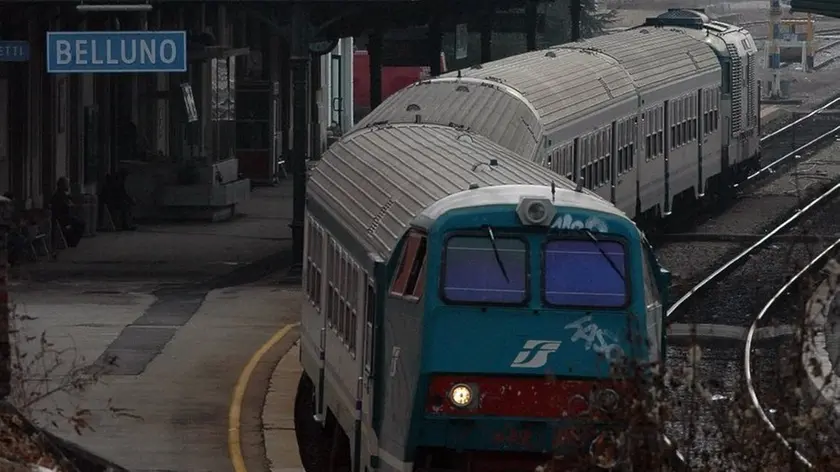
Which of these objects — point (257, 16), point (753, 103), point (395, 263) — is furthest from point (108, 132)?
point (395, 263)

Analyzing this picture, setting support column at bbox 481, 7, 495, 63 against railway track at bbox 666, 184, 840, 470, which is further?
support column at bbox 481, 7, 495, 63

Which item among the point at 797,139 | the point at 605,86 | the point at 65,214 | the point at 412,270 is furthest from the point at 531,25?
the point at 412,270

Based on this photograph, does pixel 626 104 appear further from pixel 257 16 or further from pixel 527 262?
pixel 527 262

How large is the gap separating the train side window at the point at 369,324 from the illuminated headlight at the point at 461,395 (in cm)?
86

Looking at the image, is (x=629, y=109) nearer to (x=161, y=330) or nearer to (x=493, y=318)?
(x=161, y=330)

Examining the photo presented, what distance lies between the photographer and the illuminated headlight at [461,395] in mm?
10203

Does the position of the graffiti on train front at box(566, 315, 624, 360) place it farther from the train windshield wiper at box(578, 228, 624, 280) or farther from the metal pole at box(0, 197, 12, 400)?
the metal pole at box(0, 197, 12, 400)

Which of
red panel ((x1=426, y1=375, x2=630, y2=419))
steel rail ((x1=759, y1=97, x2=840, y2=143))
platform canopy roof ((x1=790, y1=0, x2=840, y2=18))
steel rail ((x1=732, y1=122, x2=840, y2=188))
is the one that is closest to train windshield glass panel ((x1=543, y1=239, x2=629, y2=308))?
red panel ((x1=426, y1=375, x2=630, y2=419))

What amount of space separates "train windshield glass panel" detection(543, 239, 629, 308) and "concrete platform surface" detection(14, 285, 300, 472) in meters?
2.99

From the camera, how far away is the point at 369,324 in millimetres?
11211

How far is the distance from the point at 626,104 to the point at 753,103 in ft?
35.7

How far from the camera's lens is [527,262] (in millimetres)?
10547

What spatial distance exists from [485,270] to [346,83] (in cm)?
3968

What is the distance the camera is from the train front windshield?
411 inches
